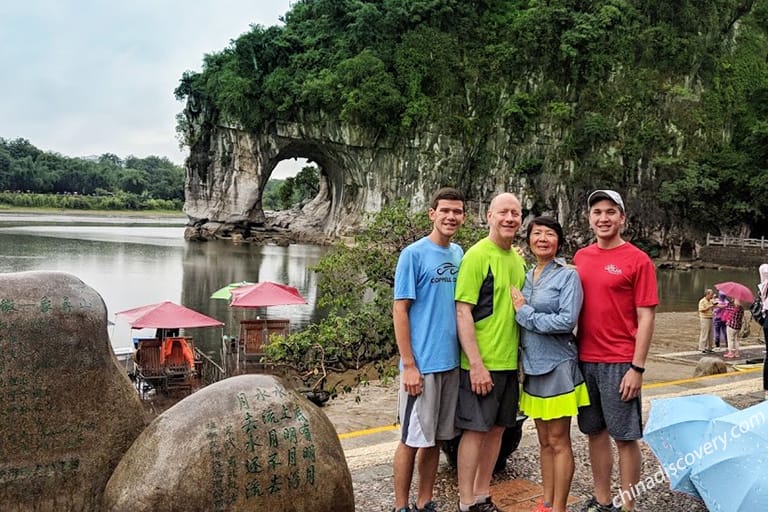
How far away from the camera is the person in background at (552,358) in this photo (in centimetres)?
292

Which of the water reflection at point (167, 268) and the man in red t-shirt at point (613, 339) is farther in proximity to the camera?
the water reflection at point (167, 268)

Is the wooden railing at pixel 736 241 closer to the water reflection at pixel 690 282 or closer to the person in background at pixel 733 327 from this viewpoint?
the water reflection at pixel 690 282

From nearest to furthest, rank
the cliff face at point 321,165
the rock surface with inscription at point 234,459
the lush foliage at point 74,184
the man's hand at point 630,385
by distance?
the rock surface with inscription at point 234,459 < the man's hand at point 630,385 < the cliff face at point 321,165 < the lush foliage at point 74,184

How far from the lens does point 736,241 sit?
33.5m

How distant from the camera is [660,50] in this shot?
35.2 meters

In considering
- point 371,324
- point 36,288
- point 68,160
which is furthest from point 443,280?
point 68,160

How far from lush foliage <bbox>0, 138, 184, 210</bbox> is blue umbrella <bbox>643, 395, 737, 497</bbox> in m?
71.8

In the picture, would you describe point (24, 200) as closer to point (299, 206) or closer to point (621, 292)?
point (299, 206)

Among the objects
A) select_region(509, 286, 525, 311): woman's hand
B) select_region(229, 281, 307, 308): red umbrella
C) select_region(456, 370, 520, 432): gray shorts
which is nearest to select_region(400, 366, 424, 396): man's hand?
select_region(456, 370, 520, 432): gray shorts

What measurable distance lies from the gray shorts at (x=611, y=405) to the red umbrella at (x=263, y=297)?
8.15m

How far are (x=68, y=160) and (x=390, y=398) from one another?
76.4 metres

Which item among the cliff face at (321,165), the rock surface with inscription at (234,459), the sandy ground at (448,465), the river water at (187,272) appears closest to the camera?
the rock surface with inscription at (234,459)

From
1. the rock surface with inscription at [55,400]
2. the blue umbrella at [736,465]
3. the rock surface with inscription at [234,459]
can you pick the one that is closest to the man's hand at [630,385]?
the blue umbrella at [736,465]

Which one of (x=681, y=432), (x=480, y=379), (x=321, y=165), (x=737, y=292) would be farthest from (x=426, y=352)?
(x=321, y=165)
